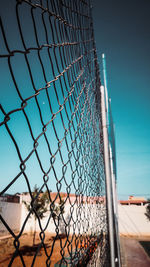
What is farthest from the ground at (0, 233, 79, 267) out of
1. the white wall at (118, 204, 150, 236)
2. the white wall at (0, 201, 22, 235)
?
the white wall at (118, 204, 150, 236)

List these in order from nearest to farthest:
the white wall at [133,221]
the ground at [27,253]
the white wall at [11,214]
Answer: the ground at [27,253]
the white wall at [133,221]
the white wall at [11,214]

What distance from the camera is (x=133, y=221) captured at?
717 inches

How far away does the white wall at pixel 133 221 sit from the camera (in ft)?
58.4

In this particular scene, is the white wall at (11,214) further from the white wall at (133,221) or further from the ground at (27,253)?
the white wall at (133,221)

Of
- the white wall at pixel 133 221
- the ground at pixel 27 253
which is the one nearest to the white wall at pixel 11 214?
the ground at pixel 27 253

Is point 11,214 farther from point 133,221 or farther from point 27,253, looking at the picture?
point 133,221

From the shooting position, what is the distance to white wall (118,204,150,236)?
17812 millimetres

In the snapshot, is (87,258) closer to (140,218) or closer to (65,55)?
(65,55)

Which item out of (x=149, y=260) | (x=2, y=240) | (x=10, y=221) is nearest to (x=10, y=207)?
(x=10, y=221)

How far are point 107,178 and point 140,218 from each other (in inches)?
749

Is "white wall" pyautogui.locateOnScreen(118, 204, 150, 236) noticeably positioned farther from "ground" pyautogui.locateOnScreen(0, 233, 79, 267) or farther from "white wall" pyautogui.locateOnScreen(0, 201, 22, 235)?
"white wall" pyautogui.locateOnScreen(0, 201, 22, 235)

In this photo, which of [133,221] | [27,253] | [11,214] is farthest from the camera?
[11,214]

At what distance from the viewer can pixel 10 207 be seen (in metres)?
20.9

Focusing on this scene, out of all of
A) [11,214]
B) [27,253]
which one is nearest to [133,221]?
[27,253]
